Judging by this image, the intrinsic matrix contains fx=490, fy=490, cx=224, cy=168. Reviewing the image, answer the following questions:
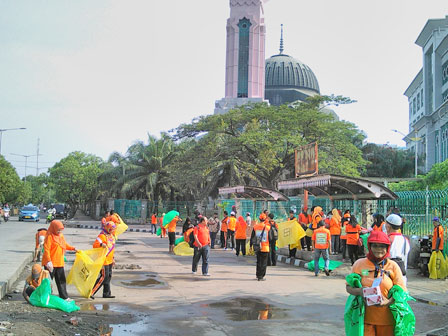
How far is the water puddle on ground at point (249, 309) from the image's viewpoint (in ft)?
25.1

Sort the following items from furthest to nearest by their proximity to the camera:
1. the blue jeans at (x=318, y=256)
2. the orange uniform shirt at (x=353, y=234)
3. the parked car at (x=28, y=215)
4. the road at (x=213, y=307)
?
the parked car at (x=28, y=215) → the orange uniform shirt at (x=353, y=234) → the blue jeans at (x=318, y=256) → the road at (x=213, y=307)

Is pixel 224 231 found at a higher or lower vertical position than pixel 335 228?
lower

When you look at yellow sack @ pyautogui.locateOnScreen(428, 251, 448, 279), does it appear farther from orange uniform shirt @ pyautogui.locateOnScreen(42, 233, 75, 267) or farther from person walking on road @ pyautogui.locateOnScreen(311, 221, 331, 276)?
orange uniform shirt @ pyautogui.locateOnScreen(42, 233, 75, 267)

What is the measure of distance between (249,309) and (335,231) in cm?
822

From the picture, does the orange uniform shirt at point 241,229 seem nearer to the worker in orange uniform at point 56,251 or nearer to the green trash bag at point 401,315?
the worker in orange uniform at point 56,251

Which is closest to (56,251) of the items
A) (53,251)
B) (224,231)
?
(53,251)

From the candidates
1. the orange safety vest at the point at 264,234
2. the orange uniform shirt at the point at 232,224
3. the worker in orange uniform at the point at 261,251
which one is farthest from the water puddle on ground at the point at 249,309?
the orange uniform shirt at the point at 232,224

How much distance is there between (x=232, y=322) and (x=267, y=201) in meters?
15.2

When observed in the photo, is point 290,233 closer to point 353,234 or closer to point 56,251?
point 353,234

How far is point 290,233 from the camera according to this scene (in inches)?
633

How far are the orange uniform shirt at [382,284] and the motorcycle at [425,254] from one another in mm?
9268

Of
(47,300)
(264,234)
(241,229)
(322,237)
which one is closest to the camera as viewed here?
(47,300)

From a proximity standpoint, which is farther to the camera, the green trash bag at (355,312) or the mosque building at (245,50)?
the mosque building at (245,50)

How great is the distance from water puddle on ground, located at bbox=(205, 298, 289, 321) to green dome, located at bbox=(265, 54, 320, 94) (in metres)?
78.2
